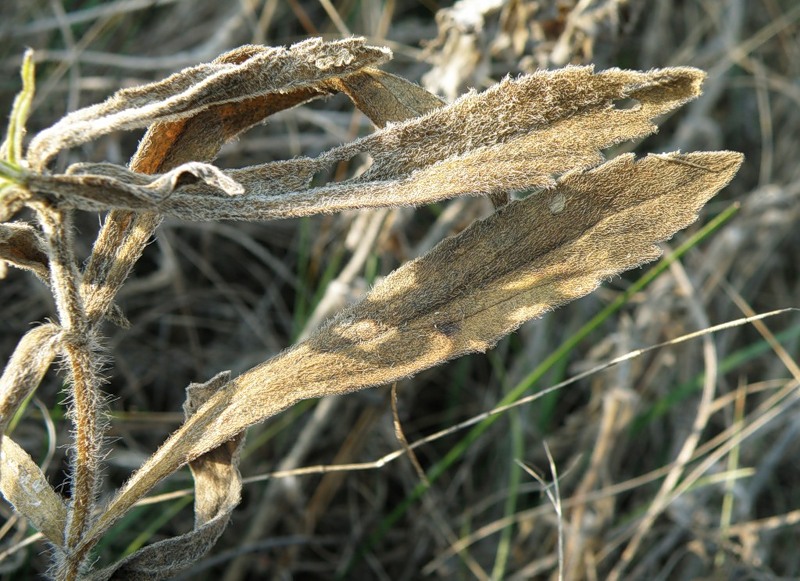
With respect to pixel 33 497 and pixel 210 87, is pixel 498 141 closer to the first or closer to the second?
pixel 210 87

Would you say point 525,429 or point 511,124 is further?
point 525,429

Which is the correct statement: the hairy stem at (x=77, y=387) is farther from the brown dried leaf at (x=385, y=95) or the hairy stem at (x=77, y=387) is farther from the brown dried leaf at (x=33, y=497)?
the brown dried leaf at (x=385, y=95)

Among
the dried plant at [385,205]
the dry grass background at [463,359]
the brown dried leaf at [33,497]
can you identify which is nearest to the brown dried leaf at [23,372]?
the dried plant at [385,205]

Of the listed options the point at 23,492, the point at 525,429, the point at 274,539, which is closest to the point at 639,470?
the point at 525,429

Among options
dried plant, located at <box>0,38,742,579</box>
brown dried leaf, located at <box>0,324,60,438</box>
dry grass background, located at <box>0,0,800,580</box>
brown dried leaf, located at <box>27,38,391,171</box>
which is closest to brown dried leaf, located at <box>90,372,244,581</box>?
dried plant, located at <box>0,38,742,579</box>

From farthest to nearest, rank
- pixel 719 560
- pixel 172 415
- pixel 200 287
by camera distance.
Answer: pixel 200 287 < pixel 172 415 < pixel 719 560

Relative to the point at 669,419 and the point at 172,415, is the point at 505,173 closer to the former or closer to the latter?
the point at 172,415

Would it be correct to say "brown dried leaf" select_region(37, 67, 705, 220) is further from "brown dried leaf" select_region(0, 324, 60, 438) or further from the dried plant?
"brown dried leaf" select_region(0, 324, 60, 438)
